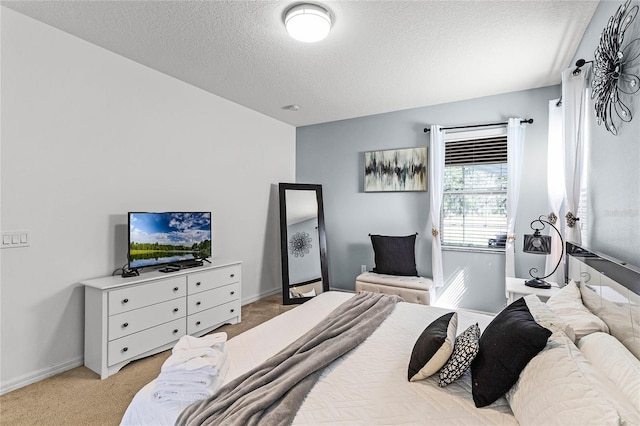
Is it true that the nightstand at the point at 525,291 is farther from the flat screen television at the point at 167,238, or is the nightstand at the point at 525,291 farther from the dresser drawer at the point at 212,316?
the flat screen television at the point at 167,238

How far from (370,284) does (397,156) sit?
1.81 metres

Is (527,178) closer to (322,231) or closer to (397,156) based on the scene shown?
(397,156)

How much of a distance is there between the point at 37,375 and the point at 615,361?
350 cm

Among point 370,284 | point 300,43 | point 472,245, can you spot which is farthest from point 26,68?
point 472,245

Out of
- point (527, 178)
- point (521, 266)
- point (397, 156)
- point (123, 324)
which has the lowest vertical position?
point (123, 324)

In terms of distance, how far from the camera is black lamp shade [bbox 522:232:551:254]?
2.71 metres

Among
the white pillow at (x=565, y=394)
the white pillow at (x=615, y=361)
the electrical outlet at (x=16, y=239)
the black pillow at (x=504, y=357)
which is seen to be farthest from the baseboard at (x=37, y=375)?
the white pillow at (x=615, y=361)

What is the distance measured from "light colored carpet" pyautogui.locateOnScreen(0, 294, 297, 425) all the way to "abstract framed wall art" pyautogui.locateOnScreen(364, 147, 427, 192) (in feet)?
11.0

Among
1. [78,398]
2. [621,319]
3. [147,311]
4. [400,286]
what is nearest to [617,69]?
[621,319]

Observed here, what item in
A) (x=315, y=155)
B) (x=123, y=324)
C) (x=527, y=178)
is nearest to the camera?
(x=123, y=324)

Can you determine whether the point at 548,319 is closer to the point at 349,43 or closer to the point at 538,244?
the point at 538,244

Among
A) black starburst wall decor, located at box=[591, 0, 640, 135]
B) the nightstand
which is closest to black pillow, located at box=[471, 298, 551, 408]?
black starburst wall decor, located at box=[591, 0, 640, 135]

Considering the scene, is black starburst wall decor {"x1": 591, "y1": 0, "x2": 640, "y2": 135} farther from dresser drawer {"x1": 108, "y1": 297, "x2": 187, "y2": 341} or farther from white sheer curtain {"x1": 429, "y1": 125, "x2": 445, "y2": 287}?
dresser drawer {"x1": 108, "y1": 297, "x2": 187, "y2": 341}

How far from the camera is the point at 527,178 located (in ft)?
11.5
